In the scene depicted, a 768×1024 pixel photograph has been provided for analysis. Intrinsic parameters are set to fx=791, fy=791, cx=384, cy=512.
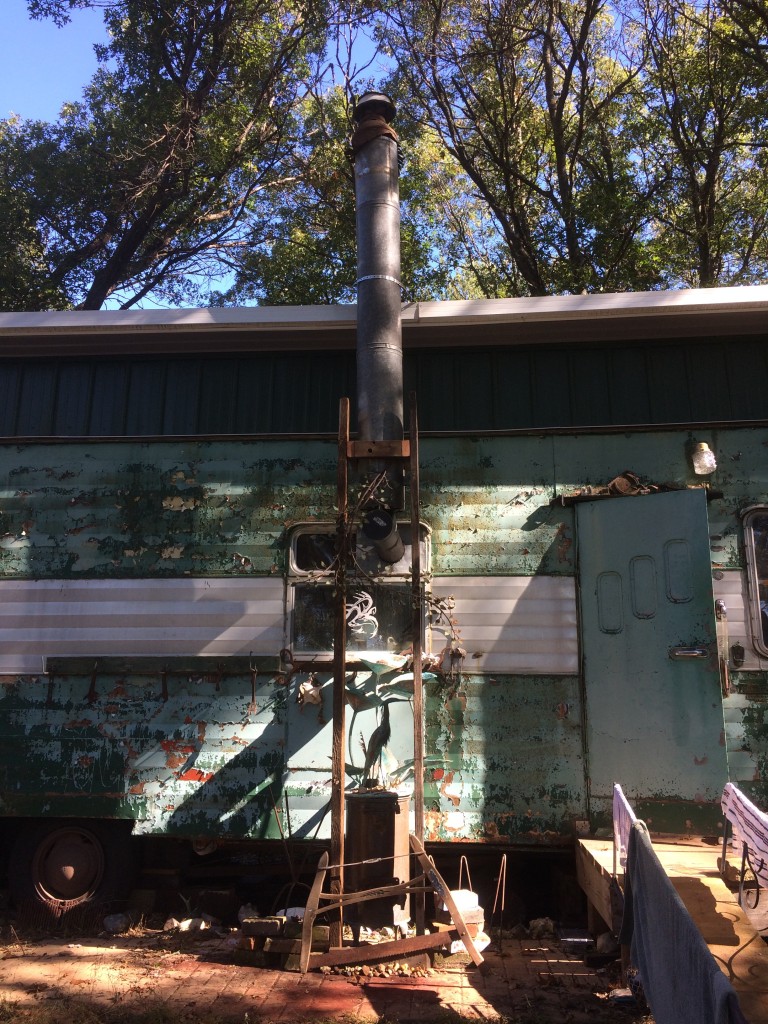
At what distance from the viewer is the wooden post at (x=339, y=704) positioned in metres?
4.70

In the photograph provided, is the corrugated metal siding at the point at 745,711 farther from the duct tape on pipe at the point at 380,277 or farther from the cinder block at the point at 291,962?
the duct tape on pipe at the point at 380,277

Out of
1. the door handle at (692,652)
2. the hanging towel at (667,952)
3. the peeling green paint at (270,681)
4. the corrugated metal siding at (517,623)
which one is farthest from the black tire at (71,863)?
the door handle at (692,652)

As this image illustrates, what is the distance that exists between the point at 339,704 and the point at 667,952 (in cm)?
227

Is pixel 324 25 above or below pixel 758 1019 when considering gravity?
above

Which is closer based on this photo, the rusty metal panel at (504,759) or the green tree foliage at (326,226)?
the rusty metal panel at (504,759)

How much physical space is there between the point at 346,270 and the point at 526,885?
11.0m

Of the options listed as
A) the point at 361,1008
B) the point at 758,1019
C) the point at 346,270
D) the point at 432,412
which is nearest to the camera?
the point at 758,1019

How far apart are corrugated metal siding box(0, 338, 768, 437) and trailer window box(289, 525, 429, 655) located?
4.48ft

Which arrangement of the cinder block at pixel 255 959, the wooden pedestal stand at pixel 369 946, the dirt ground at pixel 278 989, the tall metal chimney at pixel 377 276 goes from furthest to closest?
1. the tall metal chimney at pixel 377 276
2. the cinder block at pixel 255 959
3. the wooden pedestal stand at pixel 369 946
4. the dirt ground at pixel 278 989

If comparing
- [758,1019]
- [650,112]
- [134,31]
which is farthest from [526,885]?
[134,31]

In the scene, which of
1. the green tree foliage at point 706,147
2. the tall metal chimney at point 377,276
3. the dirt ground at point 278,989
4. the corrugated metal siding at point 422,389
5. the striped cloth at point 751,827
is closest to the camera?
the striped cloth at point 751,827

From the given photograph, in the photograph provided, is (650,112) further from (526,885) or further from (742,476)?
(526,885)

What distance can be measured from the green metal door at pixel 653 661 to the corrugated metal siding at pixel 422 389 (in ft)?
3.72

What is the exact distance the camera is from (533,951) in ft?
16.7
